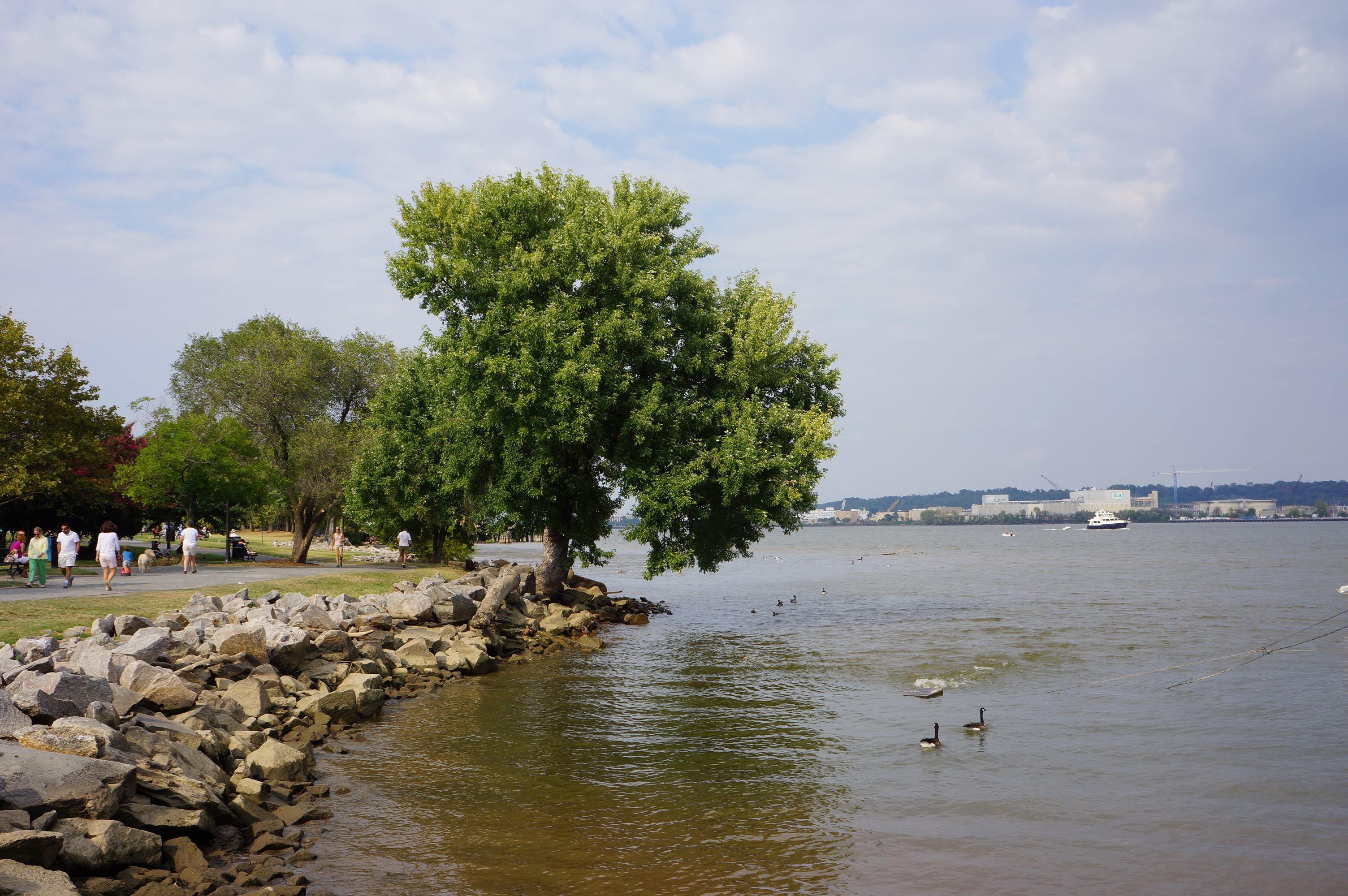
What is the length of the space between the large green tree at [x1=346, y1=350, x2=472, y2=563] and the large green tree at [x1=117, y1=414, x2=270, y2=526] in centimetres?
899

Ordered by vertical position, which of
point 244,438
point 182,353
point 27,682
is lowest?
point 27,682

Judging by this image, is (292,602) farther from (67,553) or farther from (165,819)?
(165,819)

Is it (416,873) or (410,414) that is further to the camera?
(410,414)

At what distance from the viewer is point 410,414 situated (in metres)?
Answer: 33.8

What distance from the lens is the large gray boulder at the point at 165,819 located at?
880 cm

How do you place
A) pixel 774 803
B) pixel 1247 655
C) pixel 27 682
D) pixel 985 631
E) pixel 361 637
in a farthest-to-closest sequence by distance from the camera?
pixel 985 631, pixel 1247 655, pixel 361 637, pixel 774 803, pixel 27 682

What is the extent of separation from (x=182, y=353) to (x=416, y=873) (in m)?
52.1

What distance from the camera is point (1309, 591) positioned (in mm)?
44688

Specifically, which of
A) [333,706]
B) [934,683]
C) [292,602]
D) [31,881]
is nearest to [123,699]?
[333,706]

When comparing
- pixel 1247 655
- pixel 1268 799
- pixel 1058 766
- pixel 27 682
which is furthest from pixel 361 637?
pixel 1247 655

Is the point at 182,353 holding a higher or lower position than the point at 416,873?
higher

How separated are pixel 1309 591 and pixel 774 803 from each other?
45.9m

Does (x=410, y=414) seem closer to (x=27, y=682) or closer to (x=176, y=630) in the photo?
(x=176, y=630)

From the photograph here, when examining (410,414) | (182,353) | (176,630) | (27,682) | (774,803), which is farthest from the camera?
(182,353)
